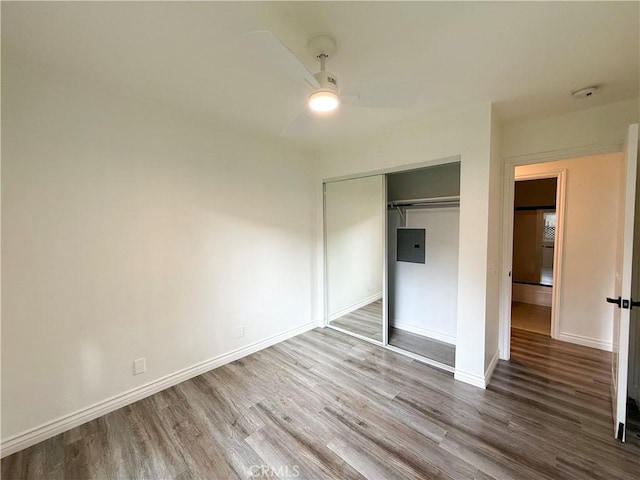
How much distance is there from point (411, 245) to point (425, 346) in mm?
1248

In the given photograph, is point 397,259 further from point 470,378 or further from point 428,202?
point 470,378

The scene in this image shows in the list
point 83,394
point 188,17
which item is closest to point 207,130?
point 188,17

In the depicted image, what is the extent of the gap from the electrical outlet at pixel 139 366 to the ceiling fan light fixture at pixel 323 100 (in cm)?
248

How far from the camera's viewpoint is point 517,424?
192cm

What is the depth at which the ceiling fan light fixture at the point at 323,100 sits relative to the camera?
4.74 ft

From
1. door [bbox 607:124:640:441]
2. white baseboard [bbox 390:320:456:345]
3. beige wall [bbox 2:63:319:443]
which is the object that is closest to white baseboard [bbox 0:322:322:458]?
beige wall [bbox 2:63:319:443]

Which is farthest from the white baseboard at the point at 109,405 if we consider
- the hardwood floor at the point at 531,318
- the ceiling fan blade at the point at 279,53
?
the hardwood floor at the point at 531,318

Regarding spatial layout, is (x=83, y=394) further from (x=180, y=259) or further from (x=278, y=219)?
(x=278, y=219)

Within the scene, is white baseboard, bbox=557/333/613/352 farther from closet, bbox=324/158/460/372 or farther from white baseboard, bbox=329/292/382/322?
white baseboard, bbox=329/292/382/322

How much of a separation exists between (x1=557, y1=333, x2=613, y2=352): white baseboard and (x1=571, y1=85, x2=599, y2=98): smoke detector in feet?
9.17

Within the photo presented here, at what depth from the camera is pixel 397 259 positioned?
11.9 feet

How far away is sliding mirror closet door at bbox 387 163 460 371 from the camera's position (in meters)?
3.11

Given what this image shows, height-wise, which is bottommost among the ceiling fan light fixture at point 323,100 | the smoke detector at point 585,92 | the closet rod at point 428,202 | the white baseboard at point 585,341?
the white baseboard at point 585,341

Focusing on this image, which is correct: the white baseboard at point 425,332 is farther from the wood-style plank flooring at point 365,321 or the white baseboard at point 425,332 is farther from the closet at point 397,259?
the wood-style plank flooring at point 365,321
